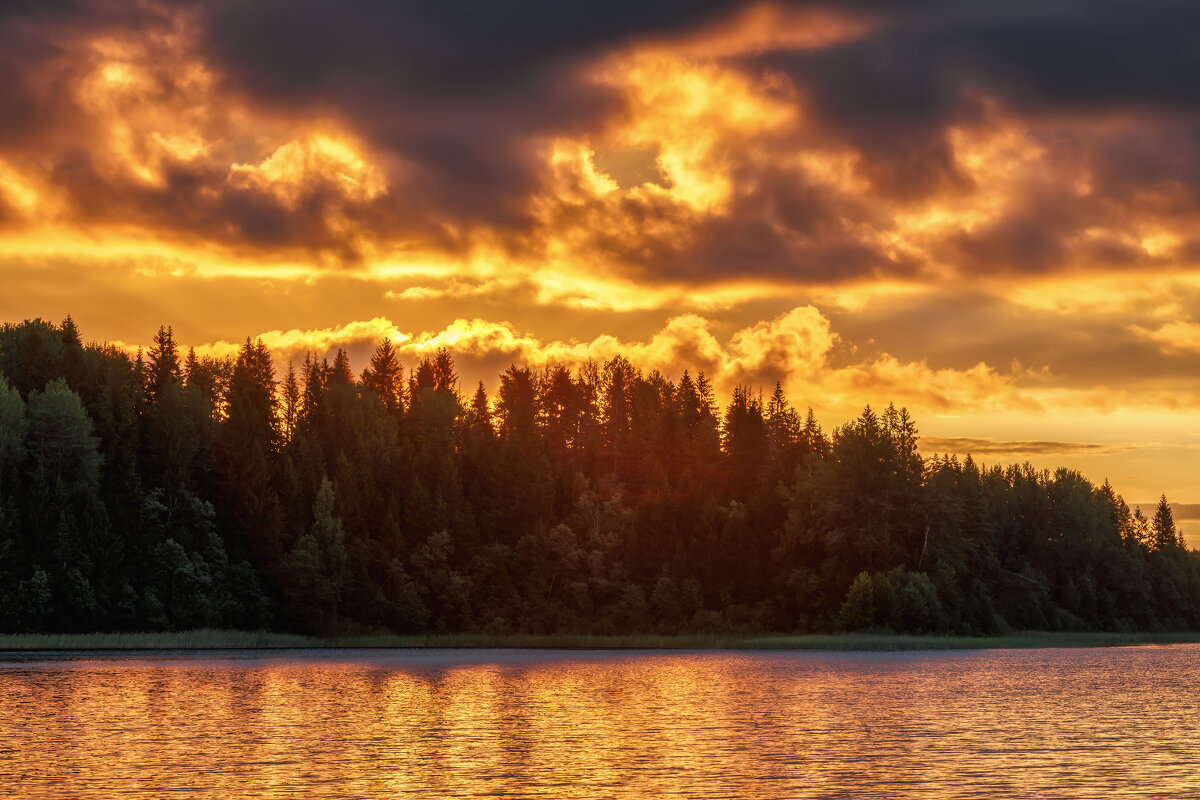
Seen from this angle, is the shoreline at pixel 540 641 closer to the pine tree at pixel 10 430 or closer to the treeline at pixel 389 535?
the treeline at pixel 389 535

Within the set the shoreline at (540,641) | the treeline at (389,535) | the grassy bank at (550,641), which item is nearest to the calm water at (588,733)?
the grassy bank at (550,641)

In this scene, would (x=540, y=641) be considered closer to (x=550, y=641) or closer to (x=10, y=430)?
(x=550, y=641)

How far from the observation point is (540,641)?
163 m

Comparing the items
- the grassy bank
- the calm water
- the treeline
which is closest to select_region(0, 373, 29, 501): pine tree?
the treeline

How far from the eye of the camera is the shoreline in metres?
127

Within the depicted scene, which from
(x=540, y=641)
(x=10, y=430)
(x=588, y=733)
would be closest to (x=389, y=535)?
(x=540, y=641)

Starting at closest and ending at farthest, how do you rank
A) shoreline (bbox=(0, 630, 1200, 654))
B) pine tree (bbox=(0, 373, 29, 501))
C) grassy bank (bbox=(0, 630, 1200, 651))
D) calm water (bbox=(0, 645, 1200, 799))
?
1. calm water (bbox=(0, 645, 1200, 799))
2. shoreline (bbox=(0, 630, 1200, 654))
3. grassy bank (bbox=(0, 630, 1200, 651))
4. pine tree (bbox=(0, 373, 29, 501))

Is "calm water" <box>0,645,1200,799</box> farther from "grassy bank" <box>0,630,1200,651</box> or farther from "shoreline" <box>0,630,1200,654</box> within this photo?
"shoreline" <box>0,630,1200,654</box>

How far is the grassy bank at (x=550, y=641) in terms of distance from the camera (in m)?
127

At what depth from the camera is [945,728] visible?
5691 centimetres

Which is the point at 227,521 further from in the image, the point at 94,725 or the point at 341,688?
the point at 94,725

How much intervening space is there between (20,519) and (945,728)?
118962mm

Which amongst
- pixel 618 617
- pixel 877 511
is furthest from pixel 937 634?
pixel 618 617

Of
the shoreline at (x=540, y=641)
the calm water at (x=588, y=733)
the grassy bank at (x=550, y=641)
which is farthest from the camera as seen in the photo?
the grassy bank at (x=550, y=641)
